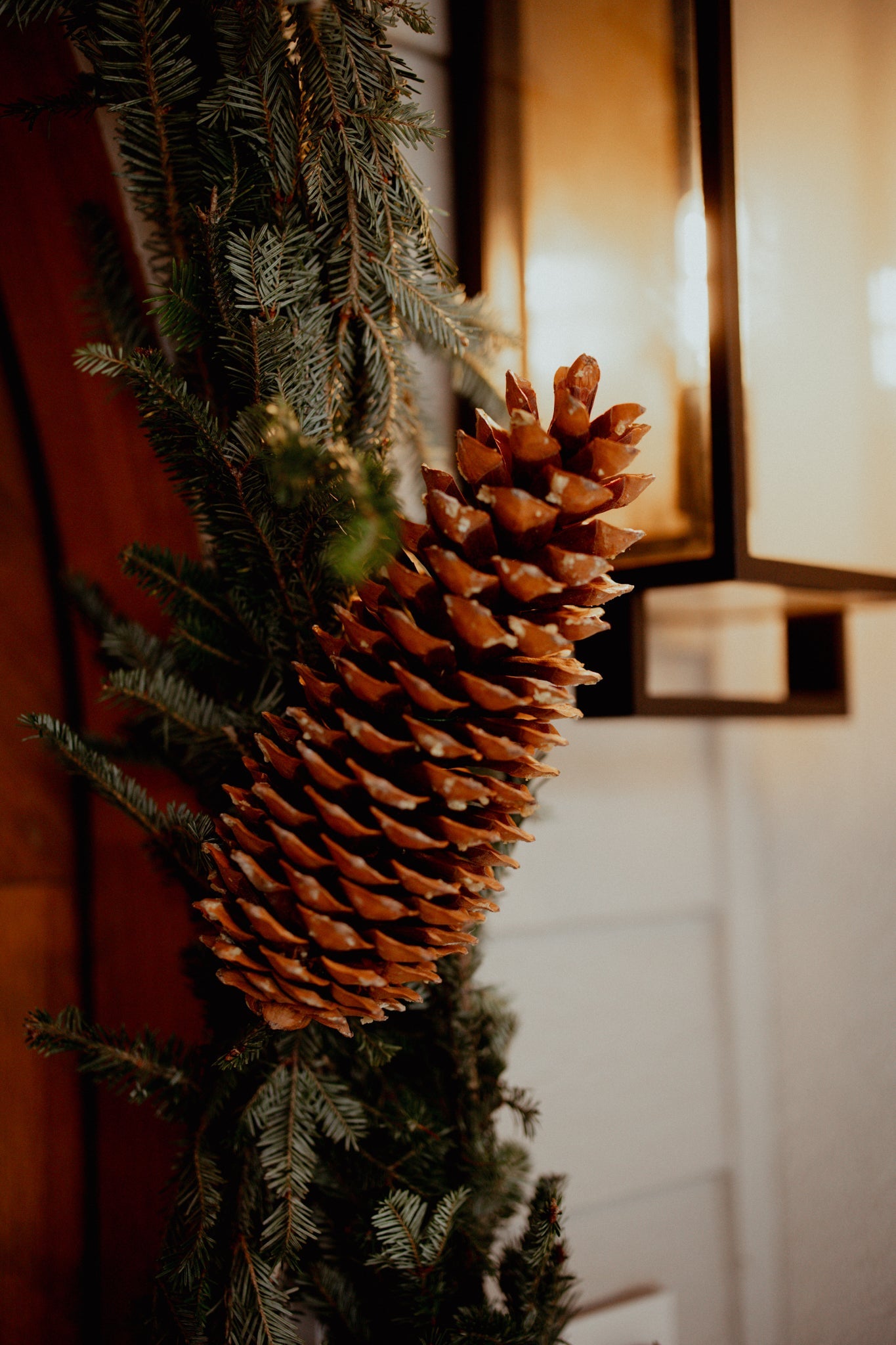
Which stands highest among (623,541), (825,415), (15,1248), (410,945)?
(825,415)

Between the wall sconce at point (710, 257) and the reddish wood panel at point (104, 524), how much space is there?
261 mm

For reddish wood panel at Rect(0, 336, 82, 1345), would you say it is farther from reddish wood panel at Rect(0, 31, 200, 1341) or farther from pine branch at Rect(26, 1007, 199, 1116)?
pine branch at Rect(26, 1007, 199, 1116)

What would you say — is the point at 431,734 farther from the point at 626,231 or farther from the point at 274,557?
the point at 626,231

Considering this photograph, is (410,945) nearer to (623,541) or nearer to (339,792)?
(339,792)

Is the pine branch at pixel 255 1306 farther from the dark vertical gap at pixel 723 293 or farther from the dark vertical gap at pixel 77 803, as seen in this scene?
the dark vertical gap at pixel 723 293

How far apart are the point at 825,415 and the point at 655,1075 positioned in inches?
20.5

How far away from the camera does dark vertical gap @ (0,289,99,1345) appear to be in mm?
593

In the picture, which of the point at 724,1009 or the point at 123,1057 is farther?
the point at 724,1009

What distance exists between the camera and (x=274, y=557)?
390mm

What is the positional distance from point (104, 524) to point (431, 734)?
14.6 inches

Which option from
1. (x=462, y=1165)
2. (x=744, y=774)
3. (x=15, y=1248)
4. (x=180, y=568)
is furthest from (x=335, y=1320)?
(x=744, y=774)

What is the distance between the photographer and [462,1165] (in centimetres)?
47

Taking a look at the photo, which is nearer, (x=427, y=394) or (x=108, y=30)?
(x=108, y=30)

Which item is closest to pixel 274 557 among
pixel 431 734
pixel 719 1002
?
pixel 431 734
